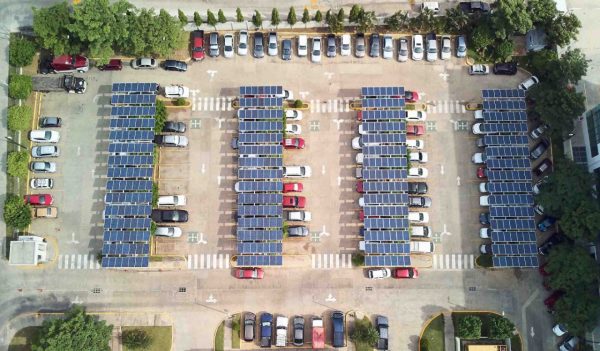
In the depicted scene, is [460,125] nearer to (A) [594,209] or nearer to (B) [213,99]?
(A) [594,209]

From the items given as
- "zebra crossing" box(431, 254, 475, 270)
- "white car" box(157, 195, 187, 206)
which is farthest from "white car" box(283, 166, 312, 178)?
"zebra crossing" box(431, 254, 475, 270)

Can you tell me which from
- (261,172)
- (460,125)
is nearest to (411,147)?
(460,125)

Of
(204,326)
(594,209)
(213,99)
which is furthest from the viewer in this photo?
(213,99)

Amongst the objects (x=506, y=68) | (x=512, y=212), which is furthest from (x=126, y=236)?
(x=506, y=68)

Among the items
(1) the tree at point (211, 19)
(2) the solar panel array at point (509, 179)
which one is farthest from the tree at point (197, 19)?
(2) the solar panel array at point (509, 179)

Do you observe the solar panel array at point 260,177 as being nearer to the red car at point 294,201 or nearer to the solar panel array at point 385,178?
the red car at point 294,201

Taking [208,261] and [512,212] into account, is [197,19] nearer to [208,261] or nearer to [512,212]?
[208,261]
